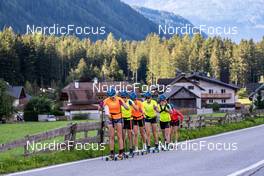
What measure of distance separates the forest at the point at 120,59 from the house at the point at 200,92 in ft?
95.0

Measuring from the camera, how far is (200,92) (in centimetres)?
10800

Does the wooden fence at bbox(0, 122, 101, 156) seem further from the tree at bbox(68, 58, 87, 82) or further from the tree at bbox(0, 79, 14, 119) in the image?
the tree at bbox(68, 58, 87, 82)

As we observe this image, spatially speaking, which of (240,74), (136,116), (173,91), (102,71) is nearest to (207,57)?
(240,74)

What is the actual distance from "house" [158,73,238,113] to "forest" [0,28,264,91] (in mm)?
28965

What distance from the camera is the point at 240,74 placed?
162 meters

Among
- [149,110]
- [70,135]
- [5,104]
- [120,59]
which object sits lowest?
[70,135]

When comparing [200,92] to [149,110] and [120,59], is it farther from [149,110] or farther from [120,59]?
[149,110]

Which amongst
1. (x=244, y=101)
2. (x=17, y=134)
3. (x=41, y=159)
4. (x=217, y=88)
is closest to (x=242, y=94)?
(x=244, y=101)

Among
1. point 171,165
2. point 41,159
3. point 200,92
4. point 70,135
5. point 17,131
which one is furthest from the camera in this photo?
point 200,92

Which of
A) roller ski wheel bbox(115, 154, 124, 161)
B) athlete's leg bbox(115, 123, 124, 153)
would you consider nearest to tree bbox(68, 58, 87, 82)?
athlete's leg bbox(115, 123, 124, 153)

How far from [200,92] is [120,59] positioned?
60.3m

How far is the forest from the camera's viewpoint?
12544cm

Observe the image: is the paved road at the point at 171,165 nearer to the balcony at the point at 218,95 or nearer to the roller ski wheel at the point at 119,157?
the roller ski wheel at the point at 119,157

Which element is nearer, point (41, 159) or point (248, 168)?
point (248, 168)
